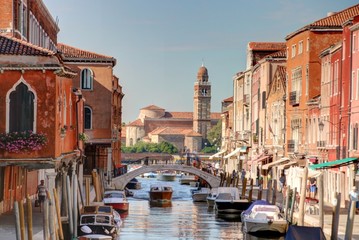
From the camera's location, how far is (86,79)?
59.2 m

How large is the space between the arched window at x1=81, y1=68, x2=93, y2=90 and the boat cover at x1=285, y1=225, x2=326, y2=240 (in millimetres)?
34015

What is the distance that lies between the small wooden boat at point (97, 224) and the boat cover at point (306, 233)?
7.22 m

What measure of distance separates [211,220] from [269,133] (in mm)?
18262

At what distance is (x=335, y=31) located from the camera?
49.5m

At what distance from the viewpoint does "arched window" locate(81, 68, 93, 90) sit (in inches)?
2324

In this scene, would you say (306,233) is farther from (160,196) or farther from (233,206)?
(160,196)

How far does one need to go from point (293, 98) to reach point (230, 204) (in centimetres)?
838

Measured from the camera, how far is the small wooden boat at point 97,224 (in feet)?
104

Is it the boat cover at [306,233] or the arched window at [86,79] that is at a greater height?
the arched window at [86,79]

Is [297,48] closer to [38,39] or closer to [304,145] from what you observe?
[304,145]

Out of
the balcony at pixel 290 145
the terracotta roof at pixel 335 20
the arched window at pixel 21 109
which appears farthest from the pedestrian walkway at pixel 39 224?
the balcony at pixel 290 145

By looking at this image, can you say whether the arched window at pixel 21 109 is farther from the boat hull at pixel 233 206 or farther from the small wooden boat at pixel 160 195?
the small wooden boat at pixel 160 195

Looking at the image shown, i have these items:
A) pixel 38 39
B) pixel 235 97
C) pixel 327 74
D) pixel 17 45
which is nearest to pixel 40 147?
pixel 17 45

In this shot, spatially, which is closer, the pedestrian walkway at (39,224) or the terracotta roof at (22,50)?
the pedestrian walkway at (39,224)
